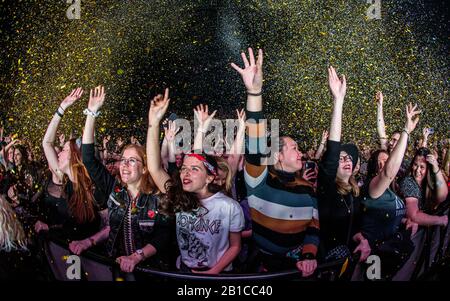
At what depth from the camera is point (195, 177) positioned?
2.56m

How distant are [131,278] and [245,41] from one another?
156 centimetres

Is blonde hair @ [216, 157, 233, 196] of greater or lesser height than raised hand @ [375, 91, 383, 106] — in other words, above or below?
below

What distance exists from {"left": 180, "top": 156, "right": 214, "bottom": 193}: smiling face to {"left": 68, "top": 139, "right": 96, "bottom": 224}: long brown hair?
546 mm

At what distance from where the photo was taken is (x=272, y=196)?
2520 millimetres

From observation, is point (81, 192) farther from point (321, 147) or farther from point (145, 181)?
point (321, 147)

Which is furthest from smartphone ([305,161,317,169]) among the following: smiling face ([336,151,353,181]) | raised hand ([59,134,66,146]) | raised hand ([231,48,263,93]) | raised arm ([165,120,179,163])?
raised hand ([59,134,66,146])

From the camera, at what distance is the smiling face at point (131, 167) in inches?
101

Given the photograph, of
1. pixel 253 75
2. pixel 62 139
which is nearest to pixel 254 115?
pixel 253 75

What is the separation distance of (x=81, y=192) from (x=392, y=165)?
1683 millimetres

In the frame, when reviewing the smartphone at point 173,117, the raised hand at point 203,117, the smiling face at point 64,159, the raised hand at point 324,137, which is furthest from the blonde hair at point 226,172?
the smiling face at point 64,159

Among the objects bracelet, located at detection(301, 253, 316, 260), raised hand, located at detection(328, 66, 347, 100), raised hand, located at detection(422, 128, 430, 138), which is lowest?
bracelet, located at detection(301, 253, 316, 260)

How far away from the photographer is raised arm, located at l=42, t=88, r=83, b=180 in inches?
109

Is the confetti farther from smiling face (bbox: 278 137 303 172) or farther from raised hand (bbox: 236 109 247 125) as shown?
smiling face (bbox: 278 137 303 172)

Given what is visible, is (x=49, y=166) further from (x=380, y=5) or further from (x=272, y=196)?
(x=380, y=5)
